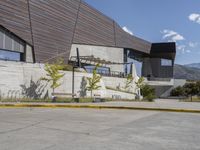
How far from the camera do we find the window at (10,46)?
136 feet

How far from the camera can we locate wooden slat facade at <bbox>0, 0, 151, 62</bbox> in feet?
144

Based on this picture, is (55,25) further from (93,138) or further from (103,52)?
(93,138)

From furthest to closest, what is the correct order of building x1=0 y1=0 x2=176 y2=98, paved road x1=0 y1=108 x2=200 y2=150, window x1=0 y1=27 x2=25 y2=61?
building x1=0 y1=0 x2=176 y2=98, window x1=0 y1=27 x2=25 y2=61, paved road x1=0 y1=108 x2=200 y2=150

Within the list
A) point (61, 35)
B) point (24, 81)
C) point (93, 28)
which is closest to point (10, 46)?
point (24, 81)

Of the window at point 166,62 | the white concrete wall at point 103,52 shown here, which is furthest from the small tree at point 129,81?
the window at point 166,62

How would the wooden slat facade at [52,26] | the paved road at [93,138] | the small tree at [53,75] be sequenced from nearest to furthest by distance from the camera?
1. the paved road at [93,138]
2. the small tree at [53,75]
3. the wooden slat facade at [52,26]

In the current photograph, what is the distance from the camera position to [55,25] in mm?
52500

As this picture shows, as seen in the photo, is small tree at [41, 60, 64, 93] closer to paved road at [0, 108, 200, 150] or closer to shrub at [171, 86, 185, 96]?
paved road at [0, 108, 200, 150]

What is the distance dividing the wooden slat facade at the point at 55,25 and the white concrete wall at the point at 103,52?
0.95m

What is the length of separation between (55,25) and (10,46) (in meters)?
11.5

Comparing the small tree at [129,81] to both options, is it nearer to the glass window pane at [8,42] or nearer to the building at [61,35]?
the building at [61,35]

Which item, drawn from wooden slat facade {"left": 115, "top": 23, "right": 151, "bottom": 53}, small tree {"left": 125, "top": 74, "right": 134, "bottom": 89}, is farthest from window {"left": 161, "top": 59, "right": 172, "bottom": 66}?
small tree {"left": 125, "top": 74, "right": 134, "bottom": 89}

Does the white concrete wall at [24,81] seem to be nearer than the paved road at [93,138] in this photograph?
No

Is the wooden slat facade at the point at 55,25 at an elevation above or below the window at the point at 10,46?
above
